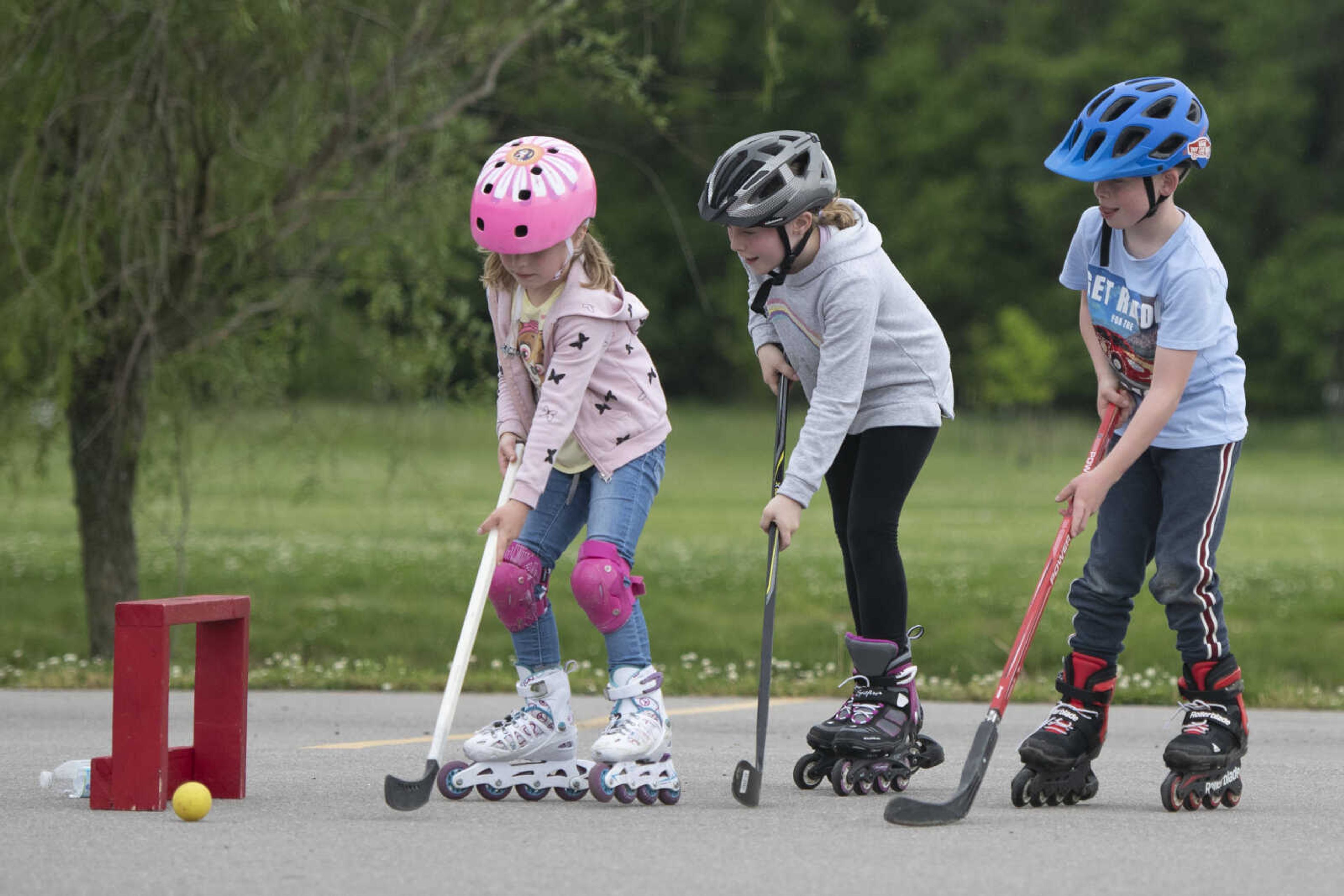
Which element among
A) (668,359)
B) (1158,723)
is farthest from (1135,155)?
(668,359)

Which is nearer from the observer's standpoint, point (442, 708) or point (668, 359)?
point (442, 708)

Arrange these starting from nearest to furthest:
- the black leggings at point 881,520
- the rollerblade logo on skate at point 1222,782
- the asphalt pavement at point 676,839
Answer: the asphalt pavement at point 676,839 → the rollerblade logo on skate at point 1222,782 → the black leggings at point 881,520

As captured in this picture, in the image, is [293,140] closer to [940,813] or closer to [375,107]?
[375,107]

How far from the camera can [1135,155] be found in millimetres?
4961

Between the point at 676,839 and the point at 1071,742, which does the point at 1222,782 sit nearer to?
the point at 1071,742

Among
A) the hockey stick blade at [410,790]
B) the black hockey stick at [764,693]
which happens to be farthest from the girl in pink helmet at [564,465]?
the hockey stick blade at [410,790]

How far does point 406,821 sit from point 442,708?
30 centimetres

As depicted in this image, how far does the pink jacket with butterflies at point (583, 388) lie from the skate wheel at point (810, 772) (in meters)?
1.04

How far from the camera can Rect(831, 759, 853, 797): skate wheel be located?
17.3 ft

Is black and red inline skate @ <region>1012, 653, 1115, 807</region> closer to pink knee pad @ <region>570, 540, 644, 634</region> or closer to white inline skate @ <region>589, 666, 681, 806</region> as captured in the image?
white inline skate @ <region>589, 666, 681, 806</region>

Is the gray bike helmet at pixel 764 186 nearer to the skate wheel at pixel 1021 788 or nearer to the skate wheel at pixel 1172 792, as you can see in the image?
the skate wheel at pixel 1021 788

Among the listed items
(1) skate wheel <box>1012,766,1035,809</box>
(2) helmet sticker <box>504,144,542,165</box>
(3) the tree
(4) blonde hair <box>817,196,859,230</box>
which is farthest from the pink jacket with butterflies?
(3) the tree

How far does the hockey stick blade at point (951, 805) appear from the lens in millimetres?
4680

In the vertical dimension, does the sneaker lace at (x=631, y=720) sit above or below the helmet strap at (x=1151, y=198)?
below
